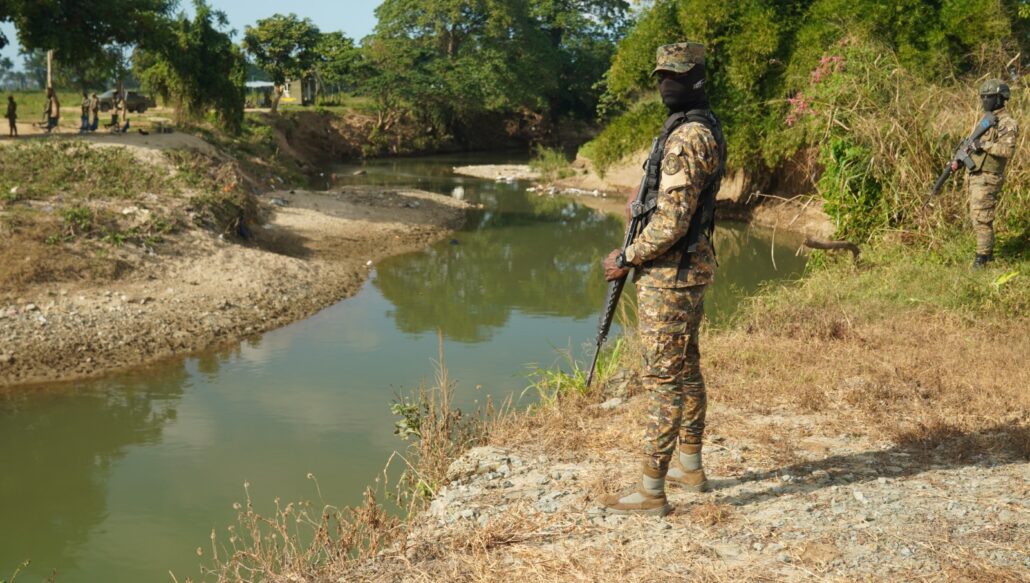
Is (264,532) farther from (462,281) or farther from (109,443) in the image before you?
(462,281)

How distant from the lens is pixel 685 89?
12.7 feet

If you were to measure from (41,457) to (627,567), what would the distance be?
556cm

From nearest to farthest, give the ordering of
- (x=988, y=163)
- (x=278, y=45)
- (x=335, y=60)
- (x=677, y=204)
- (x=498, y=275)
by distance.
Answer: (x=677, y=204)
(x=988, y=163)
(x=498, y=275)
(x=278, y=45)
(x=335, y=60)

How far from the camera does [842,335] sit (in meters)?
7.30

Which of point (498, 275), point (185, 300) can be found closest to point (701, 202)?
point (185, 300)

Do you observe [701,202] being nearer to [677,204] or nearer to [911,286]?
[677,204]

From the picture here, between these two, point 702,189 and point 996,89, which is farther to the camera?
point 996,89

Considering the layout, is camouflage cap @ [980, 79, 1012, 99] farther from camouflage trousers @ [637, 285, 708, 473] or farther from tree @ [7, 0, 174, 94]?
tree @ [7, 0, 174, 94]

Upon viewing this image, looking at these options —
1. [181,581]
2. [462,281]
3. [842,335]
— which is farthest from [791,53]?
[181,581]

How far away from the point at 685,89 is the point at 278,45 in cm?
3332

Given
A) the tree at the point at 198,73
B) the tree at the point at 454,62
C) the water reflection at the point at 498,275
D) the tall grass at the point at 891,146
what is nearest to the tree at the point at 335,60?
the tree at the point at 454,62

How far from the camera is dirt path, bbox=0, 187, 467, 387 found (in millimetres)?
9266

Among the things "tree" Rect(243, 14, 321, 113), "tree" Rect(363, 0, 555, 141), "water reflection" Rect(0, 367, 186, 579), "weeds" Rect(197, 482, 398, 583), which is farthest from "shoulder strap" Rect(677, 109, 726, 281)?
"tree" Rect(363, 0, 555, 141)

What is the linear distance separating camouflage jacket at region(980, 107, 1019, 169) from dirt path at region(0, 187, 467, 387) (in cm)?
818
